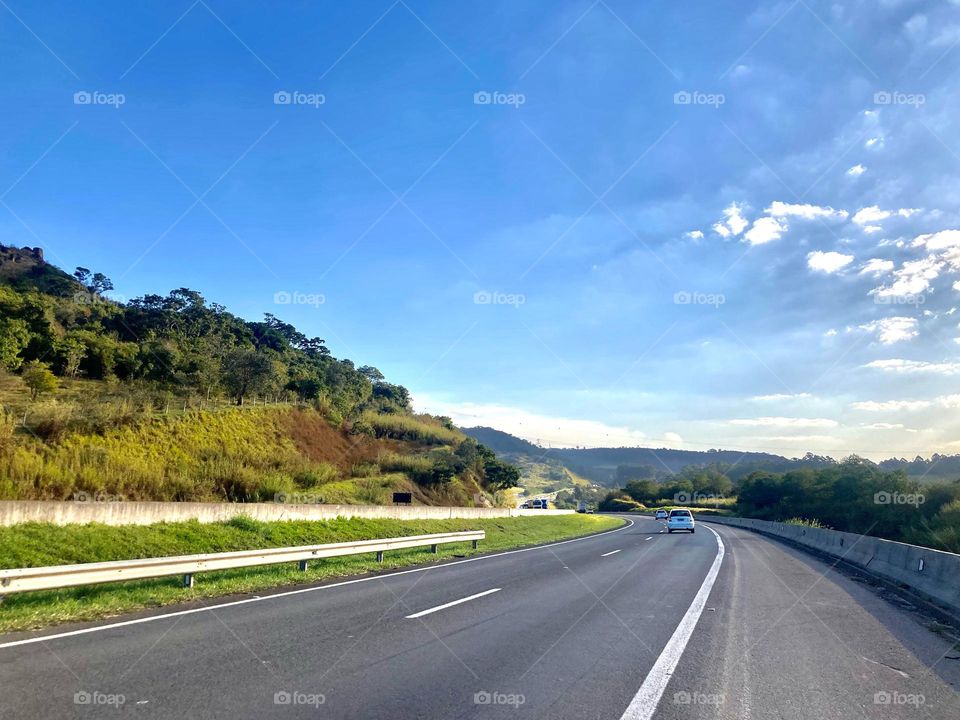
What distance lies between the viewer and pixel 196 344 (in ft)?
144

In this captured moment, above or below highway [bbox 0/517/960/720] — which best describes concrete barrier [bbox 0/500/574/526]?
above

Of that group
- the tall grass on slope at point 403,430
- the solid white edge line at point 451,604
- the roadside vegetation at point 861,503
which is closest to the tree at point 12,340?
the solid white edge line at point 451,604

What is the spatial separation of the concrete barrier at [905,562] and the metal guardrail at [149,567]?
1342cm

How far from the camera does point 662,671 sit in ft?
22.3

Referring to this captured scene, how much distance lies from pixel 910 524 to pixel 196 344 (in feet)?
147

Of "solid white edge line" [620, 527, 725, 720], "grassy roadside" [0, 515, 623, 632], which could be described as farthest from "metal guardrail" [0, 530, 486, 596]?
"solid white edge line" [620, 527, 725, 720]

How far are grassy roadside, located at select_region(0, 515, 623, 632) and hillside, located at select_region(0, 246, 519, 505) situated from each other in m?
3.73

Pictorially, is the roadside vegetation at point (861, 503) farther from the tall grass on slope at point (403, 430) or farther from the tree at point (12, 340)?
the tree at point (12, 340)

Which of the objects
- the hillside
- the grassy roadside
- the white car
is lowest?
the white car

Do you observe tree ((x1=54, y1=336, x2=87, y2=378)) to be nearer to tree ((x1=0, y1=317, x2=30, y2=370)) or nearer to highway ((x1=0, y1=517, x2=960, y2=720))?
tree ((x1=0, y1=317, x2=30, y2=370))

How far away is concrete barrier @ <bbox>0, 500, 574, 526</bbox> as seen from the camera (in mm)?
14031

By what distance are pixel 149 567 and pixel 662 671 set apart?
9046mm

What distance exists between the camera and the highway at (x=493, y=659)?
5566 mm

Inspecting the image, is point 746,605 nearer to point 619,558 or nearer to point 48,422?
point 619,558
